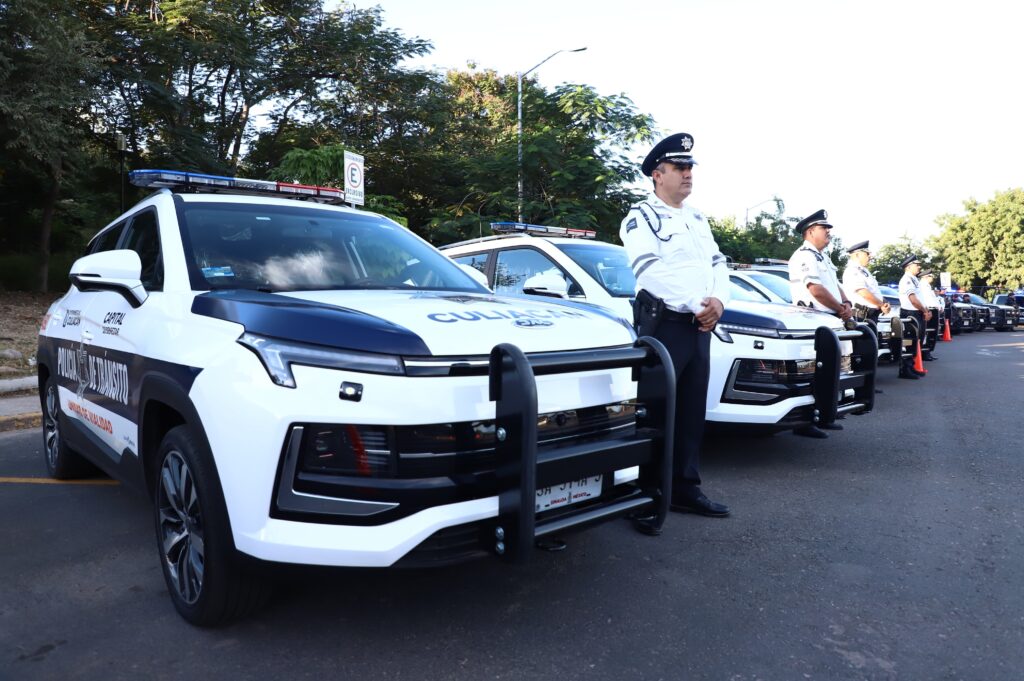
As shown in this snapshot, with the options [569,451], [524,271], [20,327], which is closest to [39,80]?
[20,327]

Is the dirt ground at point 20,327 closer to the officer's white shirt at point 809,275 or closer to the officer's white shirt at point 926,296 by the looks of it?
the officer's white shirt at point 809,275

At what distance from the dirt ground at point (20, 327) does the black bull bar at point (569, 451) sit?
29.4ft

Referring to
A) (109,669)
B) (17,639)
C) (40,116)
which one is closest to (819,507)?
(109,669)

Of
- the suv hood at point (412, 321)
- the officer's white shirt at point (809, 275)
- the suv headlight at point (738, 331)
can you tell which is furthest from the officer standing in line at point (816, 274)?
the suv hood at point (412, 321)

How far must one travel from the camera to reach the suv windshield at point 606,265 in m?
6.18

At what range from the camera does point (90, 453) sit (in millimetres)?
4199

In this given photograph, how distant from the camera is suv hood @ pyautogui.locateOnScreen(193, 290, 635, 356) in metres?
2.61

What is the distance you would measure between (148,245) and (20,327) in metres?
10.7

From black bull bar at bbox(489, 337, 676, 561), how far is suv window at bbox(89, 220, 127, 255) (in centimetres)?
306

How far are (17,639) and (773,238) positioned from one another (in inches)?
1462

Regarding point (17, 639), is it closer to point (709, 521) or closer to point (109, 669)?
point (109, 669)

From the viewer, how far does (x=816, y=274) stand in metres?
7.22

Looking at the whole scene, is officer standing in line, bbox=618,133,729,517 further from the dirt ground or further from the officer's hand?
the dirt ground

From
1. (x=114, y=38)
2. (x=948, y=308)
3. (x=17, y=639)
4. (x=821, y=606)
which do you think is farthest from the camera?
(x=948, y=308)
